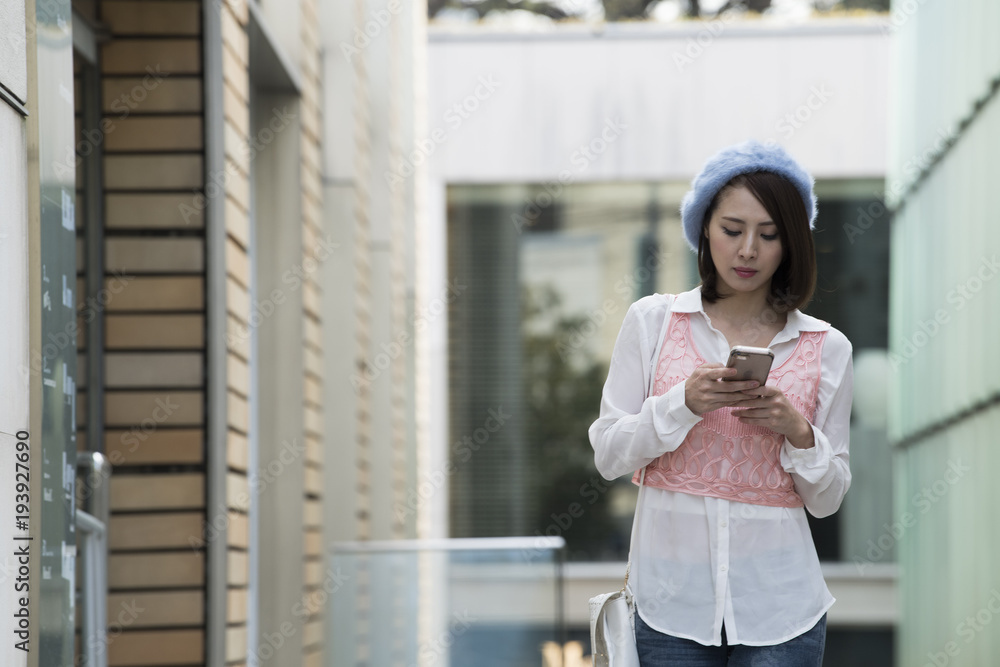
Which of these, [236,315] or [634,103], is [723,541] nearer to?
[236,315]

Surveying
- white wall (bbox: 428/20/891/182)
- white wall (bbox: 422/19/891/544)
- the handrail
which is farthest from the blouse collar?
white wall (bbox: 428/20/891/182)

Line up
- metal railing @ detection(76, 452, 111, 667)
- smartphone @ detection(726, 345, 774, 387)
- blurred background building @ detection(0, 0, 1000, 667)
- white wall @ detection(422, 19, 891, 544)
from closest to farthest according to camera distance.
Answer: smartphone @ detection(726, 345, 774, 387)
metal railing @ detection(76, 452, 111, 667)
blurred background building @ detection(0, 0, 1000, 667)
white wall @ detection(422, 19, 891, 544)

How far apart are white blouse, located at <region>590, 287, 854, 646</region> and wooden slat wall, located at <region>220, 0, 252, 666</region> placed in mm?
1910

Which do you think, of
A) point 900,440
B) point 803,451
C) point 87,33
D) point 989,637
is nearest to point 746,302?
point 803,451

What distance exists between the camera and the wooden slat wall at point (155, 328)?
361 cm

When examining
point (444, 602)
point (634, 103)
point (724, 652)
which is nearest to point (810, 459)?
point (724, 652)

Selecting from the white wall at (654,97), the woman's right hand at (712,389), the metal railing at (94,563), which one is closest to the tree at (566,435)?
the white wall at (654,97)

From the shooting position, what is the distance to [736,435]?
84.7 inches

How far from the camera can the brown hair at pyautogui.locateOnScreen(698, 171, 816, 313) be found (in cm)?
216

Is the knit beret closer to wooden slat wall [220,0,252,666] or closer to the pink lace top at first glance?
the pink lace top

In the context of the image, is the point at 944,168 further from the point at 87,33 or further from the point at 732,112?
the point at 87,33

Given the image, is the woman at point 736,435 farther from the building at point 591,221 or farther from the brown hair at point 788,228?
the building at point 591,221

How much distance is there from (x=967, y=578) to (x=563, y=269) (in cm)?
508

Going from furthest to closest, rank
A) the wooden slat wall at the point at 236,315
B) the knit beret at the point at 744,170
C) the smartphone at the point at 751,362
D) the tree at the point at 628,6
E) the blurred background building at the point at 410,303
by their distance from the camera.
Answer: the tree at the point at 628,6 → the wooden slat wall at the point at 236,315 → the blurred background building at the point at 410,303 → the knit beret at the point at 744,170 → the smartphone at the point at 751,362
